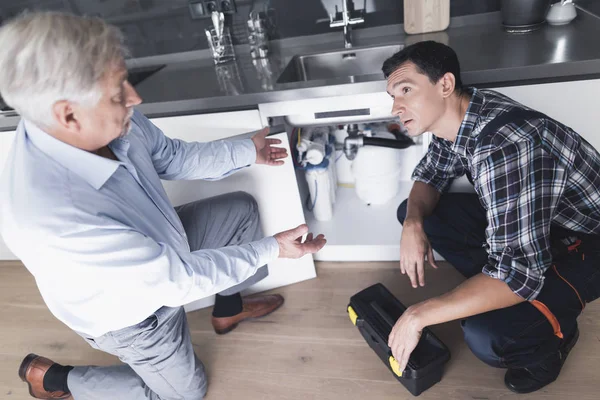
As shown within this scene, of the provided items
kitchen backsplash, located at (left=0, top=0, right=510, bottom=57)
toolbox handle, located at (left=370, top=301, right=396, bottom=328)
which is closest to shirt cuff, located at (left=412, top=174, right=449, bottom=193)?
toolbox handle, located at (left=370, top=301, right=396, bottom=328)

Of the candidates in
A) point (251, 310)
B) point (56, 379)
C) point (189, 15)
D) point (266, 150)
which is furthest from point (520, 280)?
point (189, 15)

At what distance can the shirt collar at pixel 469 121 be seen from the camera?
1.13 metres

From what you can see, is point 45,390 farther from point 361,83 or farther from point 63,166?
point 361,83

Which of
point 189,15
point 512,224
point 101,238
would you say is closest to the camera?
point 101,238

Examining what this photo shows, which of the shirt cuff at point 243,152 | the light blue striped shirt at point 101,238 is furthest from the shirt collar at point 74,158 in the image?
the shirt cuff at point 243,152

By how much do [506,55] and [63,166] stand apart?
131 cm

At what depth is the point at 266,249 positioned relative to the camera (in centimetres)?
118

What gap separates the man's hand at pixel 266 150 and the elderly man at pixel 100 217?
0.28 m

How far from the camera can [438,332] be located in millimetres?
1514

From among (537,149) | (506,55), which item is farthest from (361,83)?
(537,149)

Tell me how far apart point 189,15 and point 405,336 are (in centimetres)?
166

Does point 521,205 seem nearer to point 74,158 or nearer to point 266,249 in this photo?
Result: point 266,249

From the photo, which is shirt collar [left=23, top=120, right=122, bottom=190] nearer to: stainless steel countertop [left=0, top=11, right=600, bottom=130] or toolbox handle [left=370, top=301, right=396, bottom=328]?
stainless steel countertop [left=0, top=11, right=600, bottom=130]

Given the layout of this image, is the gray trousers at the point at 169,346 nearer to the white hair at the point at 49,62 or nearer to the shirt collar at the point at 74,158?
the shirt collar at the point at 74,158
